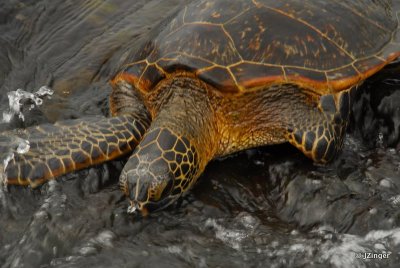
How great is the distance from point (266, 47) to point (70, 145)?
1.62 m

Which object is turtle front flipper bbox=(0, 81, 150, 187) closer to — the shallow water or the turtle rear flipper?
the turtle rear flipper

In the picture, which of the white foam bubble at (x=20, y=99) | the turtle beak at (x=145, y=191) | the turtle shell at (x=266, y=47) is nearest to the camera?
the turtle beak at (x=145, y=191)

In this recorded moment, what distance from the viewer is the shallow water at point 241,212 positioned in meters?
3.36

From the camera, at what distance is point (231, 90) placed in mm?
3941

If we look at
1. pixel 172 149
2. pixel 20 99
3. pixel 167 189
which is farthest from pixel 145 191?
pixel 20 99

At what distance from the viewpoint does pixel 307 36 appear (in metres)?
4.11

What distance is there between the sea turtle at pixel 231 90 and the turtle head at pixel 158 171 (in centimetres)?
1

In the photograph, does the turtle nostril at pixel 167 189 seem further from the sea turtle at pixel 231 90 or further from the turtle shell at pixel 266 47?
the turtle shell at pixel 266 47

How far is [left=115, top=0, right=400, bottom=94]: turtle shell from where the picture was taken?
3.97 metres

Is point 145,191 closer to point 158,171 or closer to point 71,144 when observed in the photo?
point 158,171

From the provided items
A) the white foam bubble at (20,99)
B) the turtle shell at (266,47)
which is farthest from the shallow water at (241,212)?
the turtle shell at (266,47)

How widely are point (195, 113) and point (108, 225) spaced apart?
1064 mm

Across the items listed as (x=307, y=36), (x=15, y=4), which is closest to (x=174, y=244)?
(x=307, y=36)

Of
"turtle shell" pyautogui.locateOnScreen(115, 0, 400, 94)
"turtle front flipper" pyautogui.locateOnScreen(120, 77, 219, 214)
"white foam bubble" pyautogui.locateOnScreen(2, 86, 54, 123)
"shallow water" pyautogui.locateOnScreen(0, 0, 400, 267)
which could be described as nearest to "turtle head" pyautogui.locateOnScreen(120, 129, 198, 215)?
"turtle front flipper" pyautogui.locateOnScreen(120, 77, 219, 214)
